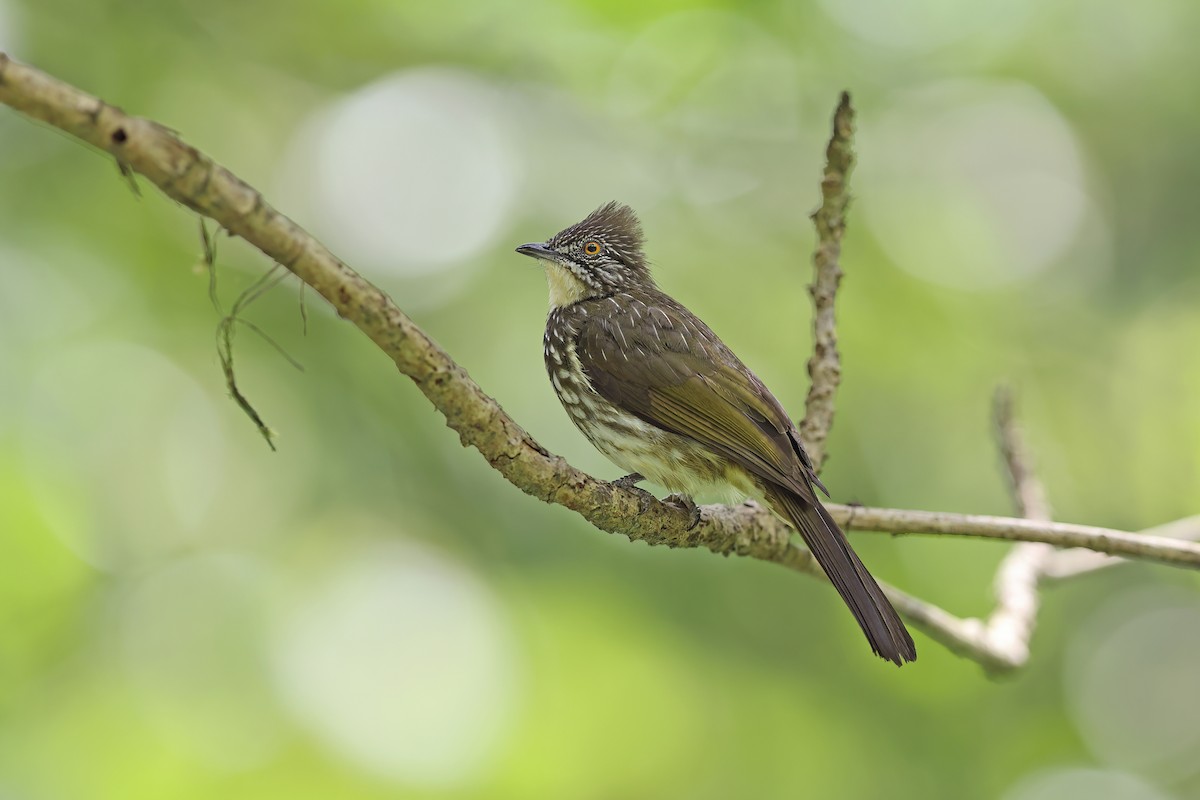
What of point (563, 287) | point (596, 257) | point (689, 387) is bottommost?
point (689, 387)

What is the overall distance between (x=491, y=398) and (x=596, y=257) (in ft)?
Answer: 8.73

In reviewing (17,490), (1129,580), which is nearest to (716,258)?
(1129,580)

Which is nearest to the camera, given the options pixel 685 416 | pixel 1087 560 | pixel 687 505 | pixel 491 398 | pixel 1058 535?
pixel 491 398

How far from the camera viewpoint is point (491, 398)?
276 cm

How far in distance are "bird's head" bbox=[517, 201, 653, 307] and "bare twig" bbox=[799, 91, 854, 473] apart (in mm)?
1180

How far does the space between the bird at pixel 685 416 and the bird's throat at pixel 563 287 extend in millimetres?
149

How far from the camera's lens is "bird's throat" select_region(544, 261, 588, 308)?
519 cm

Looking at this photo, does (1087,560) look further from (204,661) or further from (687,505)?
(204,661)

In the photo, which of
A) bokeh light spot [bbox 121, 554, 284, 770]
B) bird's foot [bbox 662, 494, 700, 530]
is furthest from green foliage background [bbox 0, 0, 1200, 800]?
bird's foot [bbox 662, 494, 700, 530]

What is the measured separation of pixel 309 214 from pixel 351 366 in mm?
1286

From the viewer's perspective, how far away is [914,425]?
721 centimetres

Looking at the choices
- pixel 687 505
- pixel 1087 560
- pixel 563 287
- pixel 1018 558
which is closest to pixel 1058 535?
pixel 687 505

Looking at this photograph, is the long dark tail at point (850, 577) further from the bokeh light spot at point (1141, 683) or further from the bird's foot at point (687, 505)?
the bokeh light spot at point (1141, 683)

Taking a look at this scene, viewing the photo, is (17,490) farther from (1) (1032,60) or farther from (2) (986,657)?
(1) (1032,60)
